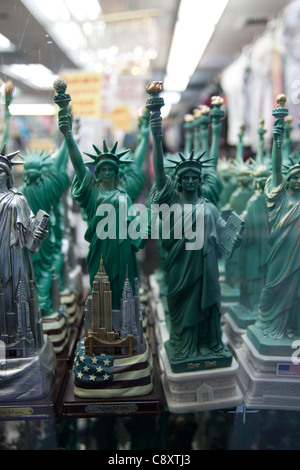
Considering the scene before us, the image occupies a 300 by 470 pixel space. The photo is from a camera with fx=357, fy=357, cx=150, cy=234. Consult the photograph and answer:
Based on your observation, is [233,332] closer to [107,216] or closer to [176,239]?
[176,239]

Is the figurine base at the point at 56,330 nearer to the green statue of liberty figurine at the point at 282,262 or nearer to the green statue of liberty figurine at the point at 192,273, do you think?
the green statue of liberty figurine at the point at 192,273

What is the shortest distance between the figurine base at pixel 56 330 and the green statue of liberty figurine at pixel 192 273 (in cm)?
106

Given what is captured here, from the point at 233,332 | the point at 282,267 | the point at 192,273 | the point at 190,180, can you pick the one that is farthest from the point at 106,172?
the point at 233,332

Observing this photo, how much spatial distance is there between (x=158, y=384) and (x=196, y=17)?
314 cm

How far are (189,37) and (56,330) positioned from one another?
3014mm

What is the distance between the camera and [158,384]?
8.48 feet

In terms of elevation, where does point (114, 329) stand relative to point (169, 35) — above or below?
below

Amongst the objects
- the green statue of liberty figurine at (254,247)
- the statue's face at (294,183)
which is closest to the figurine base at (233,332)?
the green statue of liberty figurine at (254,247)

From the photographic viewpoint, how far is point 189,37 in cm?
349

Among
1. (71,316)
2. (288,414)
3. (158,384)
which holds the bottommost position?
(288,414)

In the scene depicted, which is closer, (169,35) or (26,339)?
(26,339)
